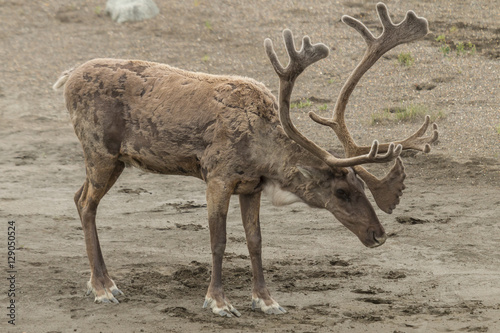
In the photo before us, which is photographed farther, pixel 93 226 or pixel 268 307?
pixel 93 226

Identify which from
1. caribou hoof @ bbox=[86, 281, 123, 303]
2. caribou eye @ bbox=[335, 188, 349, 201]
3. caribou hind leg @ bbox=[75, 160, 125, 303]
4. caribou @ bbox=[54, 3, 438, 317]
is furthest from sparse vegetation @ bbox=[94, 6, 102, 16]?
caribou eye @ bbox=[335, 188, 349, 201]

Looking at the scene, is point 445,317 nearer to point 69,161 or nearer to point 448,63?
point 69,161

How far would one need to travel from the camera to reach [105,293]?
769 cm

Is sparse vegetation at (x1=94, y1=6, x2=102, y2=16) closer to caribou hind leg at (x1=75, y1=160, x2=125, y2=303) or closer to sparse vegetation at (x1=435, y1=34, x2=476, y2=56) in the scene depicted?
sparse vegetation at (x1=435, y1=34, x2=476, y2=56)

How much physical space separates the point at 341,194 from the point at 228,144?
3.38 feet

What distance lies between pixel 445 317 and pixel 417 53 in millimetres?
8945

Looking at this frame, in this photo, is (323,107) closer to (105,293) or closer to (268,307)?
(268,307)

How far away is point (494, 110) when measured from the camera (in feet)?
43.6

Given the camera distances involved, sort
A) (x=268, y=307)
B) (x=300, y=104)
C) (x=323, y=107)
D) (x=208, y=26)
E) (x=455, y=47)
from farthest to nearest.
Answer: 1. (x=208, y=26)
2. (x=455, y=47)
3. (x=300, y=104)
4. (x=323, y=107)
5. (x=268, y=307)

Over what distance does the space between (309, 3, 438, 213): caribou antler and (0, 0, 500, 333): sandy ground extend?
104 cm

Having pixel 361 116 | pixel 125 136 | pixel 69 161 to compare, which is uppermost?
pixel 125 136

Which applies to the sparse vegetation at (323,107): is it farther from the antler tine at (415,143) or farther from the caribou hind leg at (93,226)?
the caribou hind leg at (93,226)

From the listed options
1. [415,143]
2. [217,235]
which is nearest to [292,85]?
[415,143]

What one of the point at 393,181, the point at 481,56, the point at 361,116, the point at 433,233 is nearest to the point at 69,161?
the point at 361,116
